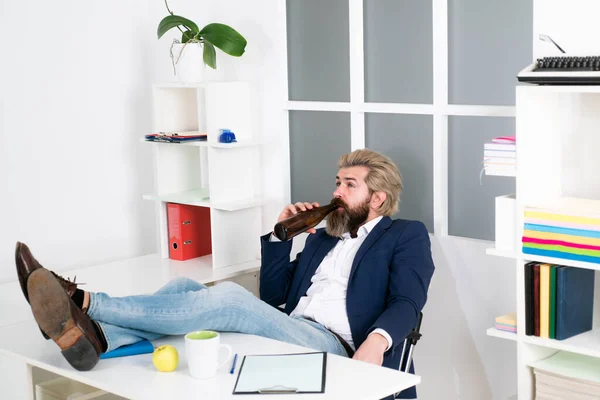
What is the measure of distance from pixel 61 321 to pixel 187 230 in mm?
1650

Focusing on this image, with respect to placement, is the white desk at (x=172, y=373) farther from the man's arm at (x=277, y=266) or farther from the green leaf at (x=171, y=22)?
the green leaf at (x=171, y=22)

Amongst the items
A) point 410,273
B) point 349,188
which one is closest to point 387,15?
point 349,188

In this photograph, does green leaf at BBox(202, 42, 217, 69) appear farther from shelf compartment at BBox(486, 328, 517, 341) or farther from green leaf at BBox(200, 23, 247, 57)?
shelf compartment at BBox(486, 328, 517, 341)

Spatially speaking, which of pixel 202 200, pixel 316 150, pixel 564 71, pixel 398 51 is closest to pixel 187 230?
pixel 202 200

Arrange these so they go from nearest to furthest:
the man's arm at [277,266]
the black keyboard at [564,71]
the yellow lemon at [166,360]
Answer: the yellow lemon at [166,360]
the black keyboard at [564,71]
the man's arm at [277,266]

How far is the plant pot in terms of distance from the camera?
12.1 ft

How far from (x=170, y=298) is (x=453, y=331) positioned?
131 centimetres

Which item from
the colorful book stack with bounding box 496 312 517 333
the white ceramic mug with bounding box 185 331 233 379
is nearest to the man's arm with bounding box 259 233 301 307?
the colorful book stack with bounding box 496 312 517 333

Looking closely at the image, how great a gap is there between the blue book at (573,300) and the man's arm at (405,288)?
0.47 meters

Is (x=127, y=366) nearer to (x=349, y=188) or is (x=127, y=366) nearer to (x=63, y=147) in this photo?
(x=349, y=188)

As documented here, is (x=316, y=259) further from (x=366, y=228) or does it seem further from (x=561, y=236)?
(x=561, y=236)

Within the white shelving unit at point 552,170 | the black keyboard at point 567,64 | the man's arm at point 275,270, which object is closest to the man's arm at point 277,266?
the man's arm at point 275,270

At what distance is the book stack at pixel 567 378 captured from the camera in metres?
2.68

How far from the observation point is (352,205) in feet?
10.4
